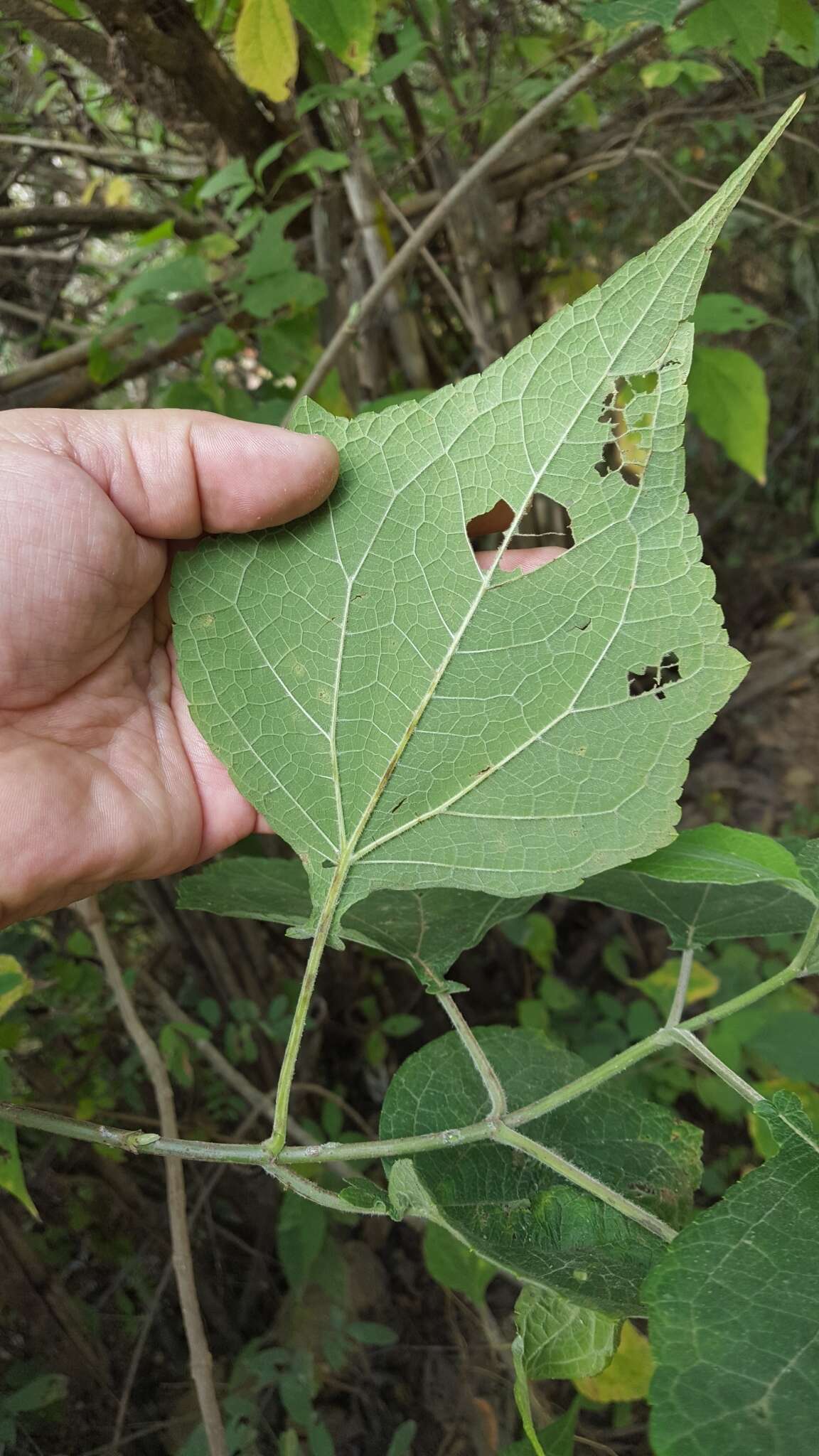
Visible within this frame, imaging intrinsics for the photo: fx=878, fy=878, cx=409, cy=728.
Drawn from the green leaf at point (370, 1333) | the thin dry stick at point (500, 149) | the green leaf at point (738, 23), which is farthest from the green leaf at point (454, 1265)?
the green leaf at point (738, 23)

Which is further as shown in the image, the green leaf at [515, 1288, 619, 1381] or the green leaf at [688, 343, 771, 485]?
the green leaf at [688, 343, 771, 485]

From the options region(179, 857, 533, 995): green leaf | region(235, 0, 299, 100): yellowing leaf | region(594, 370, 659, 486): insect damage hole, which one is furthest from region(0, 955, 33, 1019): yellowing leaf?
region(235, 0, 299, 100): yellowing leaf

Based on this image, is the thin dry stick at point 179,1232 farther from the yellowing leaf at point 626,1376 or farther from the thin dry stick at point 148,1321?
the yellowing leaf at point 626,1376

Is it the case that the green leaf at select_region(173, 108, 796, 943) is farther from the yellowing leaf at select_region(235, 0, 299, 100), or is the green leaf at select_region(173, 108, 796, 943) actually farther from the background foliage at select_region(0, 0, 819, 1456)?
the yellowing leaf at select_region(235, 0, 299, 100)

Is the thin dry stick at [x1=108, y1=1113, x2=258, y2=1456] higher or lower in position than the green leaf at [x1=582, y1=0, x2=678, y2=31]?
lower

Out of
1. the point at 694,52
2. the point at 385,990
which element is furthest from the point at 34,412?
the point at 694,52
